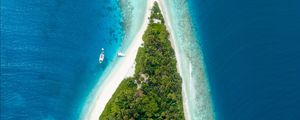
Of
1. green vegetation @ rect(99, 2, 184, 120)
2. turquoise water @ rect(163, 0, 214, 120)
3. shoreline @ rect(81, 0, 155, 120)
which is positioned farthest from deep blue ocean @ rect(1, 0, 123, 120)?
turquoise water @ rect(163, 0, 214, 120)

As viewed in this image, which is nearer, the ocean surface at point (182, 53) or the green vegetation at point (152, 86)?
the ocean surface at point (182, 53)

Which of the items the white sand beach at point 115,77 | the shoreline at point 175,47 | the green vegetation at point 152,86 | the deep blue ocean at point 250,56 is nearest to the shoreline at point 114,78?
the white sand beach at point 115,77

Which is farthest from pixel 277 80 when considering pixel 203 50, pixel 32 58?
pixel 32 58

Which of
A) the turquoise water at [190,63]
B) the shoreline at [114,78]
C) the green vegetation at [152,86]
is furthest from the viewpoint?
the turquoise water at [190,63]

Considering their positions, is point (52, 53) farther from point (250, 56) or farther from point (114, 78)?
point (250, 56)

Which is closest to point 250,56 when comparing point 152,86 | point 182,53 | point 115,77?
point 182,53

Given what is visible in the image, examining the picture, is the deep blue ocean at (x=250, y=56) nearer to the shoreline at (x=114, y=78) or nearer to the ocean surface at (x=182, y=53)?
the ocean surface at (x=182, y=53)

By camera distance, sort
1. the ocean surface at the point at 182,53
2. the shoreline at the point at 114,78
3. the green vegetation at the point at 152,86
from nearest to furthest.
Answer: the ocean surface at the point at 182,53 → the green vegetation at the point at 152,86 → the shoreline at the point at 114,78

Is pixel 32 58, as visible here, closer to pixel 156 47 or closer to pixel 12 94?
pixel 12 94
